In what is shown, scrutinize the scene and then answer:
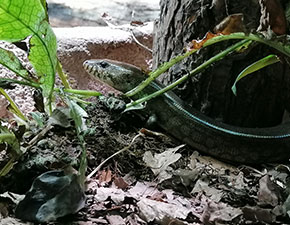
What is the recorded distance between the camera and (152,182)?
2.03 m

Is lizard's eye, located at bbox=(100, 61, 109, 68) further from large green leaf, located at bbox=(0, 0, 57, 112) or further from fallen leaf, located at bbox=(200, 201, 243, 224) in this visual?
fallen leaf, located at bbox=(200, 201, 243, 224)

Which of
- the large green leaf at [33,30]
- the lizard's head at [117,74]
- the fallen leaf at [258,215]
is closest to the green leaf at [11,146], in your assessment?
the large green leaf at [33,30]

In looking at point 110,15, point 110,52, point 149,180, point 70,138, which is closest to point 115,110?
point 70,138

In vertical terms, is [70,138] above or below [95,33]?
below

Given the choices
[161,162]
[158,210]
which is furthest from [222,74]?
[158,210]

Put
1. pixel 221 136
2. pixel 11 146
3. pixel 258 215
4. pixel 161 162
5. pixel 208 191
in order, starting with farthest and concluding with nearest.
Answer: pixel 221 136, pixel 161 162, pixel 208 191, pixel 11 146, pixel 258 215

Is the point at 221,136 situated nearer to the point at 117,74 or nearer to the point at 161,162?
the point at 161,162

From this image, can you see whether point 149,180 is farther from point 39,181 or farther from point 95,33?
point 95,33

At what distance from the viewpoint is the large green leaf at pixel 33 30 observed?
1.67m

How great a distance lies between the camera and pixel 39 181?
1.66 m

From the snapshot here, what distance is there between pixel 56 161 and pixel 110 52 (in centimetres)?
231

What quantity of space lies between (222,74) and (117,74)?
30.9 inches

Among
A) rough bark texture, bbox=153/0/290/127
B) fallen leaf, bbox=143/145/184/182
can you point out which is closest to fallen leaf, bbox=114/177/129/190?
fallen leaf, bbox=143/145/184/182

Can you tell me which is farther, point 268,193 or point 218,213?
point 268,193
